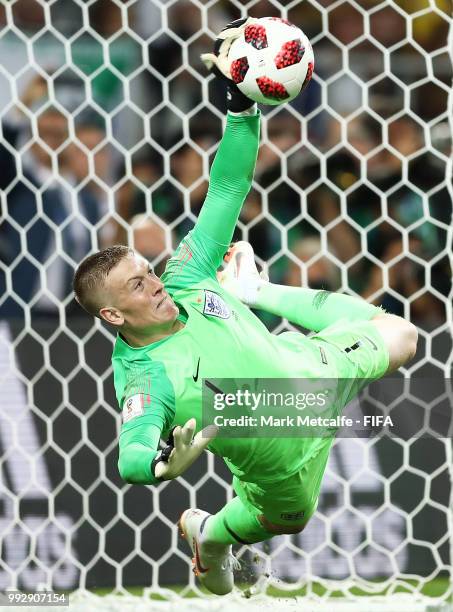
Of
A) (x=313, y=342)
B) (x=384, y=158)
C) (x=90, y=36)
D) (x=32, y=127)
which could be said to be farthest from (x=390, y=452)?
(x=90, y=36)

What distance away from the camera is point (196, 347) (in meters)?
2.68

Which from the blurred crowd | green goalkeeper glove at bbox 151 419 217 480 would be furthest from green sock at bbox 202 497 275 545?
the blurred crowd

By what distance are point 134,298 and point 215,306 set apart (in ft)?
0.81

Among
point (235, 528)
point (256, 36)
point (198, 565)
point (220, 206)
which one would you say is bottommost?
point (198, 565)

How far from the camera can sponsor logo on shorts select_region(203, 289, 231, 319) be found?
9.00 ft

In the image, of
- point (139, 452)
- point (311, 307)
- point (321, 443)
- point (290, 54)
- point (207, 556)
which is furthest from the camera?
point (207, 556)

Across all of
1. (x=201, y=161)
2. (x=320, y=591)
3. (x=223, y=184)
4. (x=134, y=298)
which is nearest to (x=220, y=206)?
(x=223, y=184)

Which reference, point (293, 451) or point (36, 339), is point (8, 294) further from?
point (293, 451)

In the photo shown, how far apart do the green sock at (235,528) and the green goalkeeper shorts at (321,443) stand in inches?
2.5

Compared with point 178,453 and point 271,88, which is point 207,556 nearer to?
point 178,453

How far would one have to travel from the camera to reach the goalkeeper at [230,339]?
2.62m

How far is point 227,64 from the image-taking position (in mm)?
2750

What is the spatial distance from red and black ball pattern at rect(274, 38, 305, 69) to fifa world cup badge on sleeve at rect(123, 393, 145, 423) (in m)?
0.96

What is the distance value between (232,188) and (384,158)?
149 centimetres
